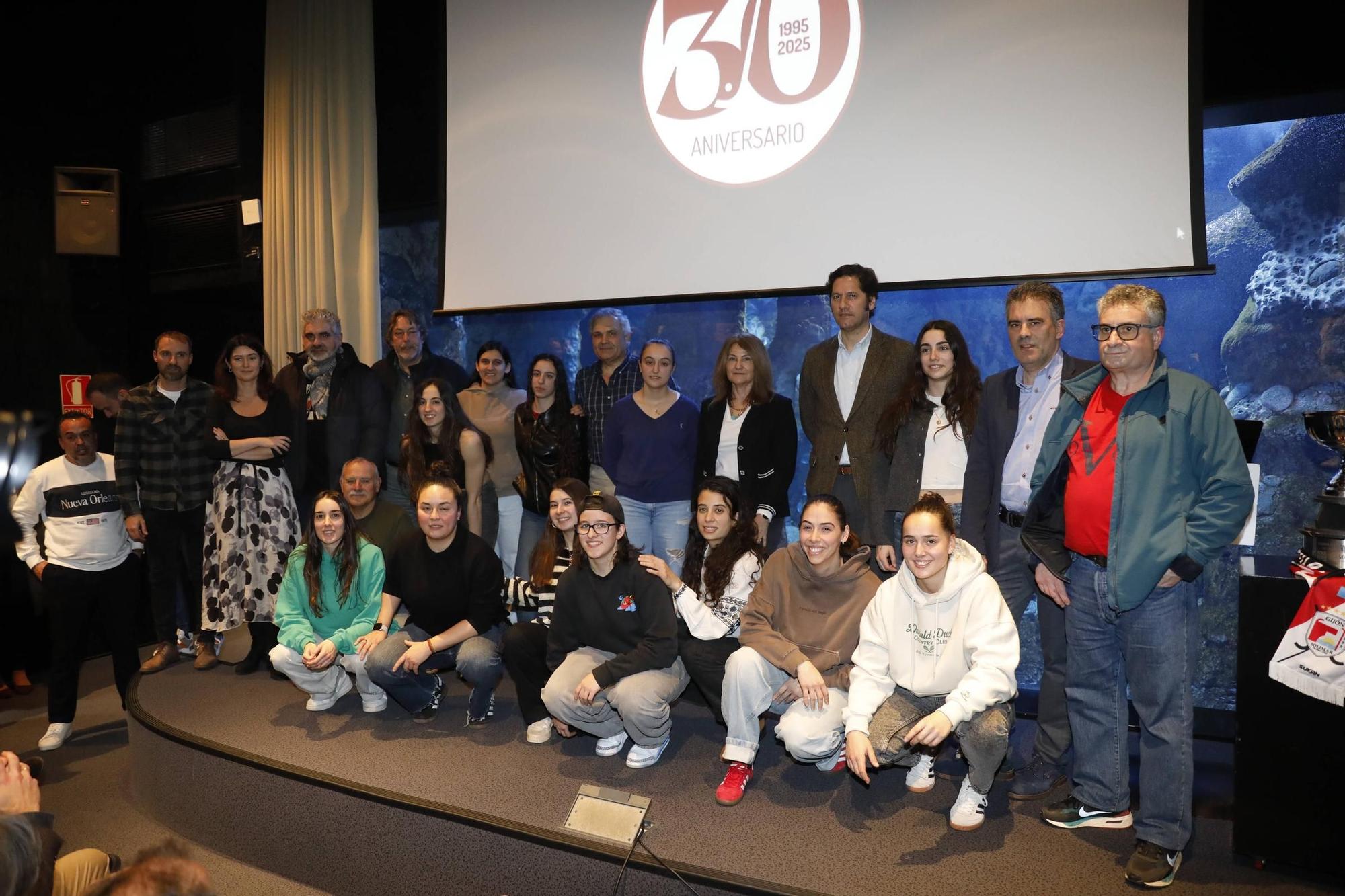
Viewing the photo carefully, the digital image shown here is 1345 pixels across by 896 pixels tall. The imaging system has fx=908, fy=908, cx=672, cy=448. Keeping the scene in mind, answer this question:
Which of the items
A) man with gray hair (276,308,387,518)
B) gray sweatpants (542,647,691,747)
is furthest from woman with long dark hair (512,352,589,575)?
gray sweatpants (542,647,691,747)

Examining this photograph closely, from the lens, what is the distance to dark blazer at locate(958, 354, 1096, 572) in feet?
9.20

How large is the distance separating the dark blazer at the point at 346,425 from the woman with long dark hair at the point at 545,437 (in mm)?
661

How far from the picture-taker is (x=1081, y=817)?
2453 millimetres

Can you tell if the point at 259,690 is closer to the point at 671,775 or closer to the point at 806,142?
the point at 671,775

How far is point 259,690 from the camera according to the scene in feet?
12.2

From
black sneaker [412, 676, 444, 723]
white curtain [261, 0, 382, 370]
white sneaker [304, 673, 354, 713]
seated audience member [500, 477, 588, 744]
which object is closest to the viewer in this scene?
seated audience member [500, 477, 588, 744]

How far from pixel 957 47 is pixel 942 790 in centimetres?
276

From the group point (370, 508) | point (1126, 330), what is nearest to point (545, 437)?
point (370, 508)

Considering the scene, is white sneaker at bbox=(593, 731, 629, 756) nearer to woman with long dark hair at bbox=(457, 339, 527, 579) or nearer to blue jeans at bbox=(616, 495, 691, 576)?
blue jeans at bbox=(616, 495, 691, 576)

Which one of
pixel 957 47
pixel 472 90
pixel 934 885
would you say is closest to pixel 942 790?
pixel 934 885

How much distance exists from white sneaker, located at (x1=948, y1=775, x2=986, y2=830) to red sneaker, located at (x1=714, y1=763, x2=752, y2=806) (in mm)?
583

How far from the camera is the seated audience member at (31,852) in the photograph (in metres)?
1.49

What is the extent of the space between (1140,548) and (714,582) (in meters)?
1.36

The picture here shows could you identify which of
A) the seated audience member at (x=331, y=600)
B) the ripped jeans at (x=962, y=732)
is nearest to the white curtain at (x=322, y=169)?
the seated audience member at (x=331, y=600)
